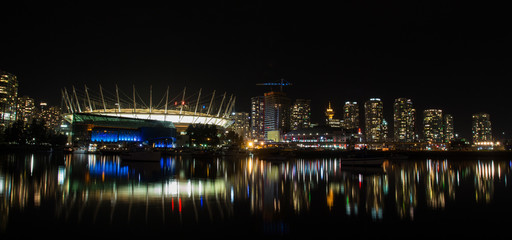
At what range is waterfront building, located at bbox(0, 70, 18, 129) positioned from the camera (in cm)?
12038

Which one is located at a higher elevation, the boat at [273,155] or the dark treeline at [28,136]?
the dark treeline at [28,136]

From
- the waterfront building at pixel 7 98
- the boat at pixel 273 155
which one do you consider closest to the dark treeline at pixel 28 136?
the waterfront building at pixel 7 98

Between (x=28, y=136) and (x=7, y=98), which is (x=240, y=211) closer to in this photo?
(x=28, y=136)

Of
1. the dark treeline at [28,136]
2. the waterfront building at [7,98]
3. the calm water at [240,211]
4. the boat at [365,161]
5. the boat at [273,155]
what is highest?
the waterfront building at [7,98]

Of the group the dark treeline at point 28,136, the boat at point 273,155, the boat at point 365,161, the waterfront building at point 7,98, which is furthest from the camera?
the waterfront building at point 7,98

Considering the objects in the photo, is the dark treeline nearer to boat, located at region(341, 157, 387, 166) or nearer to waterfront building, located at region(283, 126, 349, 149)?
boat, located at region(341, 157, 387, 166)

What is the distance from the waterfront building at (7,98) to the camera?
120m

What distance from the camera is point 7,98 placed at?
126 m

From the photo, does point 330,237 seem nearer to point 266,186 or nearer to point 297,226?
point 297,226

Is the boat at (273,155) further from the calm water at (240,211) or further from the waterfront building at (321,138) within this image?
the waterfront building at (321,138)

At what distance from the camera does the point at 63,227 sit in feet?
29.8

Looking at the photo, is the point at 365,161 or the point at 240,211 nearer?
the point at 240,211

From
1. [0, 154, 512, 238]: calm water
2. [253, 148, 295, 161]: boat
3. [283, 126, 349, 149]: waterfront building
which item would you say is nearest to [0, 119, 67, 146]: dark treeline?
[253, 148, 295, 161]: boat

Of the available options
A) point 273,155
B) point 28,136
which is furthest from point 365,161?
point 28,136
